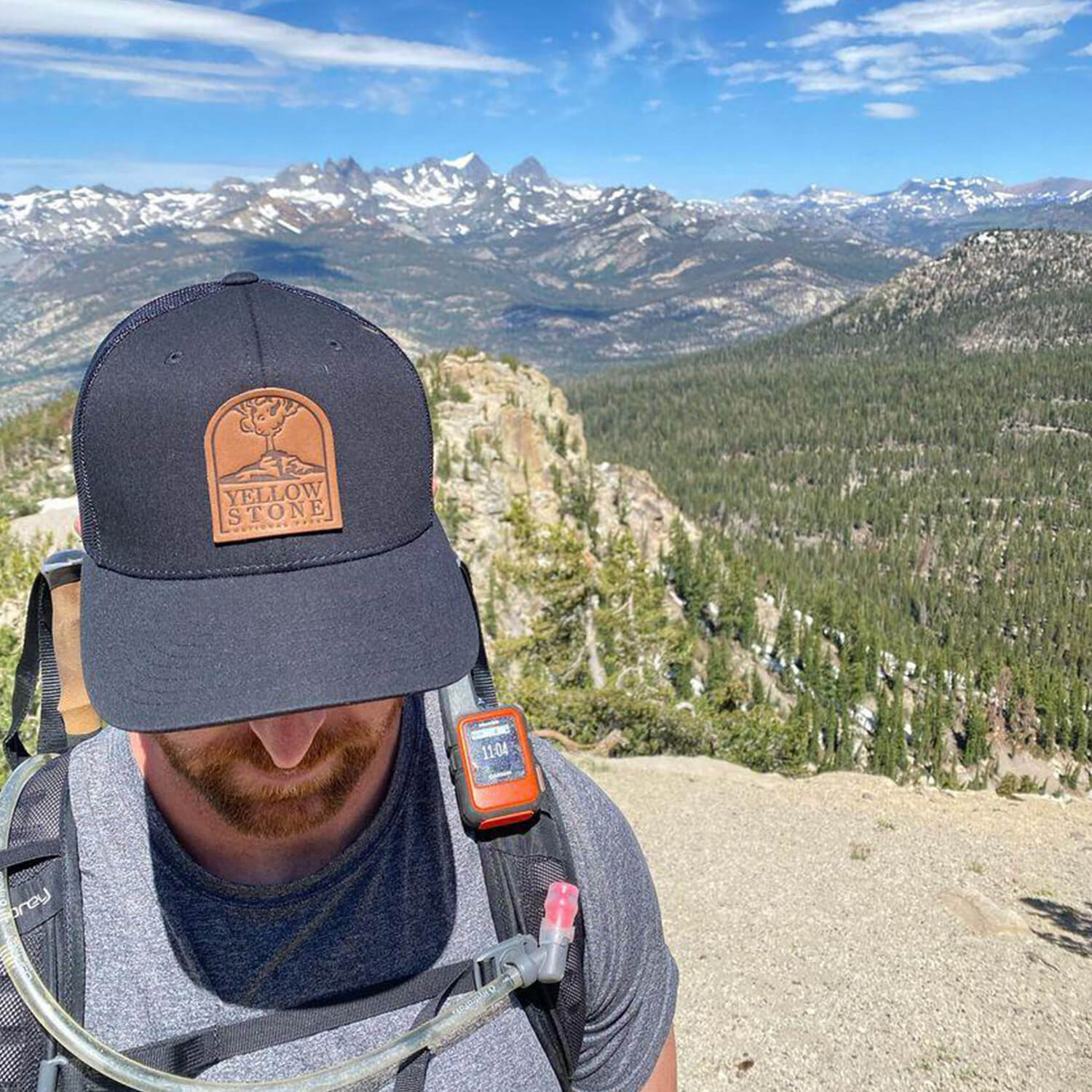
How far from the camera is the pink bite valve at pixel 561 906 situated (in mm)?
2264

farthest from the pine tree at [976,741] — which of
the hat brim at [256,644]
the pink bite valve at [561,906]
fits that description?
the hat brim at [256,644]

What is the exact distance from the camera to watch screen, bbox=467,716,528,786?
7.79 feet

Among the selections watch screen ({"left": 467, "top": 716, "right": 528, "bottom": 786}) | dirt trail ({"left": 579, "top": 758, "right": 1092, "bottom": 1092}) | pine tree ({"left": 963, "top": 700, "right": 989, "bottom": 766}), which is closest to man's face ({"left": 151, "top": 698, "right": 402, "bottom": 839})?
watch screen ({"left": 467, "top": 716, "right": 528, "bottom": 786})

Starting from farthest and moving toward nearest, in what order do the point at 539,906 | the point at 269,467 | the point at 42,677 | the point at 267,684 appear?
the point at 42,677, the point at 539,906, the point at 269,467, the point at 267,684

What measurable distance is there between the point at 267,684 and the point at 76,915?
82 cm

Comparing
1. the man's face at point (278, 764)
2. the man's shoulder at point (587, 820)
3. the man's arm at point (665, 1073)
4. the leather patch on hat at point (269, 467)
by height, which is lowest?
the man's arm at point (665, 1073)

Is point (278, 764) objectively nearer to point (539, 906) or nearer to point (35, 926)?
point (35, 926)

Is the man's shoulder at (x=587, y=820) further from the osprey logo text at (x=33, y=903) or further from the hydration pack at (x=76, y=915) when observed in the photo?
the osprey logo text at (x=33, y=903)

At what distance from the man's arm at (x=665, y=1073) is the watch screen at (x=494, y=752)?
3.49 ft

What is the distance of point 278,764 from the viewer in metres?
2.11

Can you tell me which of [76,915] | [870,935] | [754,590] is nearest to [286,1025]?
[76,915]

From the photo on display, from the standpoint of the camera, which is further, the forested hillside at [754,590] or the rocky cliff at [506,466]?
the rocky cliff at [506,466]

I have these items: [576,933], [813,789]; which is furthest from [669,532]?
[576,933]

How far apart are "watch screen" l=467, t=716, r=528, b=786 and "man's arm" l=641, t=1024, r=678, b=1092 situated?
1.06m
